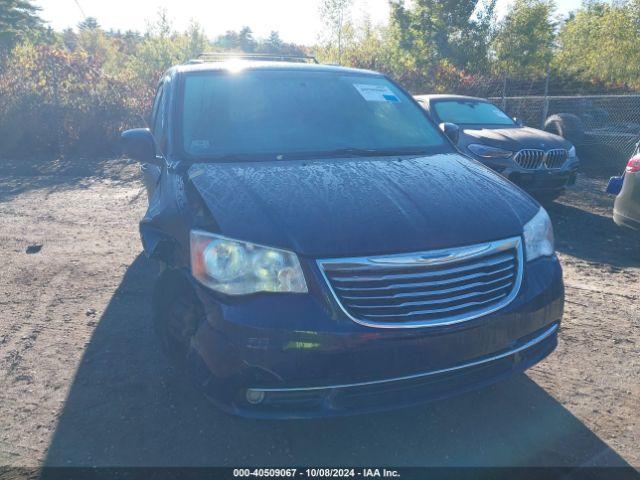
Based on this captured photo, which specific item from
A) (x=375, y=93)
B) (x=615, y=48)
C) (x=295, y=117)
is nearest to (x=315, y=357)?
(x=295, y=117)

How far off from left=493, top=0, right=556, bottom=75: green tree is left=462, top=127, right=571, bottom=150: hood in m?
23.8

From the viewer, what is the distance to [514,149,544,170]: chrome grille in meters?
7.75

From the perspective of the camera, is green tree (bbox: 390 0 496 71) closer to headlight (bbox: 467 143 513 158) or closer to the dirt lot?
headlight (bbox: 467 143 513 158)

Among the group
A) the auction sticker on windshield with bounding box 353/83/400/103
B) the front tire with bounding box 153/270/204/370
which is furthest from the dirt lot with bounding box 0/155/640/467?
the auction sticker on windshield with bounding box 353/83/400/103

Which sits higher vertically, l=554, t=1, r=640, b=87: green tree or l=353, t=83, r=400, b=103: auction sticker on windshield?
l=554, t=1, r=640, b=87: green tree

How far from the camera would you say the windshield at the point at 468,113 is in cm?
896

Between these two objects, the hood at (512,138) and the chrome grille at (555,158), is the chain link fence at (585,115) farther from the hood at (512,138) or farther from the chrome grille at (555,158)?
the chrome grille at (555,158)

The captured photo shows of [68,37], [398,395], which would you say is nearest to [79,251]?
[398,395]

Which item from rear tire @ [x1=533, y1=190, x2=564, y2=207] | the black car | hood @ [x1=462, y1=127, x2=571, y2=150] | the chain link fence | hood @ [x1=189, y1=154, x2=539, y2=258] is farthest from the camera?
the chain link fence

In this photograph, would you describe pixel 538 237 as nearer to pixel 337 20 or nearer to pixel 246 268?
pixel 246 268

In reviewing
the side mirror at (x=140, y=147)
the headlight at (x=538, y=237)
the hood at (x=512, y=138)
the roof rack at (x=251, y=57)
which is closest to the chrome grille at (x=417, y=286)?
the headlight at (x=538, y=237)

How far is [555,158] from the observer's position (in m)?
7.93

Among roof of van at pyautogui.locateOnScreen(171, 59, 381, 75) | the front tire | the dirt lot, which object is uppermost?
roof of van at pyautogui.locateOnScreen(171, 59, 381, 75)

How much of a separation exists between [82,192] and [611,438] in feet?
28.1
